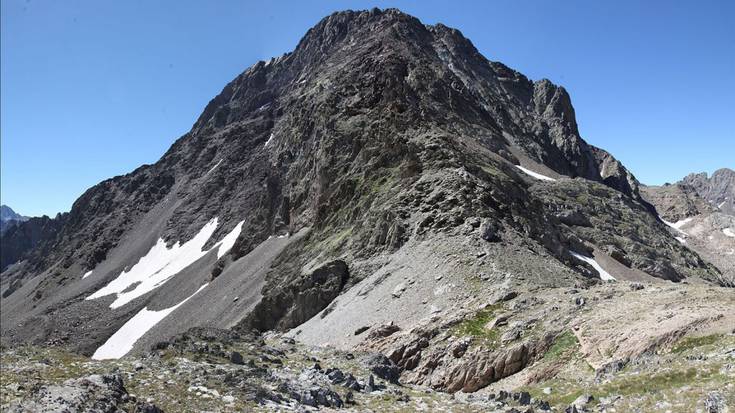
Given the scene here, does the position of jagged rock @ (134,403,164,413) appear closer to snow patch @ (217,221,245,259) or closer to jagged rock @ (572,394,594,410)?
jagged rock @ (572,394,594,410)

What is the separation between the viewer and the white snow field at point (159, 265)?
360 ft

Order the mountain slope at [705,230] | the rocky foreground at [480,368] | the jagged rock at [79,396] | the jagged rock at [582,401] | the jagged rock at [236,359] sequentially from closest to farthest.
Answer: the jagged rock at [79,396] < the rocky foreground at [480,368] < the jagged rock at [582,401] < the jagged rock at [236,359] < the mountain slope at [705,230]

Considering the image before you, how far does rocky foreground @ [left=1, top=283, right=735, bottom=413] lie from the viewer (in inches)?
586

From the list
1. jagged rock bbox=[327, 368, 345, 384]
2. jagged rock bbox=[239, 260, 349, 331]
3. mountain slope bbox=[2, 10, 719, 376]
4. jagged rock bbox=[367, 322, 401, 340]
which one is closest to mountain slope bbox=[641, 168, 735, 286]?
mountain slope bbox=[2, 10, 719, 376]

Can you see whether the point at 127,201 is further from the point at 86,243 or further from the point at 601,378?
the point at 601,378

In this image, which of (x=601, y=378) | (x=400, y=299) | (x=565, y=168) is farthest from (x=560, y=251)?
(x=565, y=168)

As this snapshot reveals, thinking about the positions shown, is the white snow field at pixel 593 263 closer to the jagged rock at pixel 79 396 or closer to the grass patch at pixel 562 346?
the grass patch at pixel 562 346

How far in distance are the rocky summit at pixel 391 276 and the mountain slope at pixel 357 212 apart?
0.45 metres

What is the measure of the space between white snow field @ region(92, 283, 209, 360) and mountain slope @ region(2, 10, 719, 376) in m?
0.93

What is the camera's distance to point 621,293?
27312 mm

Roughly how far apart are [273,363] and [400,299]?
1778cm

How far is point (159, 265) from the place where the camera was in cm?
12431

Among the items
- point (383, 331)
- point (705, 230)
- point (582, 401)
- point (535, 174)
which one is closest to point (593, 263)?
point (535, 174)

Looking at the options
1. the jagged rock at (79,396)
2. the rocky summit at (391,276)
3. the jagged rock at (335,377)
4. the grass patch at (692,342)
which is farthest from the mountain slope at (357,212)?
the jagged rock at (79,396)
